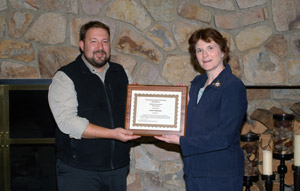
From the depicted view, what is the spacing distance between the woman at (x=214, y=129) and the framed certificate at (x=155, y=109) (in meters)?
0.06

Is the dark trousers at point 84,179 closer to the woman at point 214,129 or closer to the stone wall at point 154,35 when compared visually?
the woman at point 214,129

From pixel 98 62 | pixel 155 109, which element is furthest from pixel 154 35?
pixel 155 109

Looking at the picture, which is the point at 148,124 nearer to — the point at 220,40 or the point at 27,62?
the point at 220,40

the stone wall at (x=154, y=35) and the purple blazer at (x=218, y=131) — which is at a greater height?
the stone wall at (x=154, y=35)

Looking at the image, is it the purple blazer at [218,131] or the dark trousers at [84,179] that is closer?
the purple blazer at [218,131]

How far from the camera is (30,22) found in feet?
9.37

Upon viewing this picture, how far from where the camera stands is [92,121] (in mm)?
2115

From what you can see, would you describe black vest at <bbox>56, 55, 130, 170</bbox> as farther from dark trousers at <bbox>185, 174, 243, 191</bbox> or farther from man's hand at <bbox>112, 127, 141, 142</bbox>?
dark trousers at <bbox>185, 174, 243, 191</bbox>

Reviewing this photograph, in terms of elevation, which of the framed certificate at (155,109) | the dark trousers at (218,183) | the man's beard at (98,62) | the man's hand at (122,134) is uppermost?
the man's beard at (98,62)

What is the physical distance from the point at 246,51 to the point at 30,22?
5.63 feet

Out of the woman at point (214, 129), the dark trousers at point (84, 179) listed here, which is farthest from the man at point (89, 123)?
the woman at point (214, 129)

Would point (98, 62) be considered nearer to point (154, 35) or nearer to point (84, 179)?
point (84, 179)

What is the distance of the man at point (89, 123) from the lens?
2072 mm

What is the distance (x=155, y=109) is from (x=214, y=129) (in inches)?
14.1
